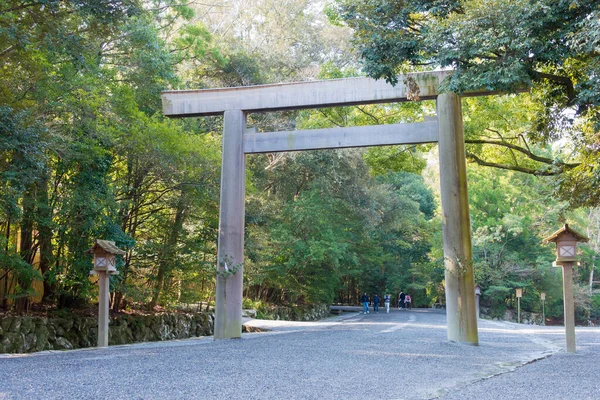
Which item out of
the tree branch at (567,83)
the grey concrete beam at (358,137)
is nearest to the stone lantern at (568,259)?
the tree branch at (567,83)

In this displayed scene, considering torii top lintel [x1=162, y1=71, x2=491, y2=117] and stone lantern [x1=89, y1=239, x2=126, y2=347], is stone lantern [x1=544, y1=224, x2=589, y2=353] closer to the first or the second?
torii top lintel [x1=162, y1=71, x2=491, y2=117]

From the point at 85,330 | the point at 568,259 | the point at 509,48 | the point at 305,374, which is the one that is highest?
the point at 509,48

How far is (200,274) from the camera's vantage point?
15.8m

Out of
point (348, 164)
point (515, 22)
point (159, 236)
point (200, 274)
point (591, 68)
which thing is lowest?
point (200, 274)

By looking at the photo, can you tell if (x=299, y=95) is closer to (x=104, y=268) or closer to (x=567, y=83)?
(x=567, y=83)

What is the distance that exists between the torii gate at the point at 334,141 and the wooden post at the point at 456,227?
0.02 metres

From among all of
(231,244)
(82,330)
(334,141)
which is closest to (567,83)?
(334,141)

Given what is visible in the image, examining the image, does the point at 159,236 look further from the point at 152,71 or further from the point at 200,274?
the point at 152,71

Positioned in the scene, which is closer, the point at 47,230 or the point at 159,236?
the point at 47,230

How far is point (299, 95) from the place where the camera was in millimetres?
10273

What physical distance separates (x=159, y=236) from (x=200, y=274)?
1.58 meters

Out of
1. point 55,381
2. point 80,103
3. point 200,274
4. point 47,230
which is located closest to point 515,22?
point 55,381

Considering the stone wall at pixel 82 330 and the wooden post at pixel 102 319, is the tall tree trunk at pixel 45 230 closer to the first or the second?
the stone wall at pixel 82 330

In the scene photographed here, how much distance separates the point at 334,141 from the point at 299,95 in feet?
3.69
